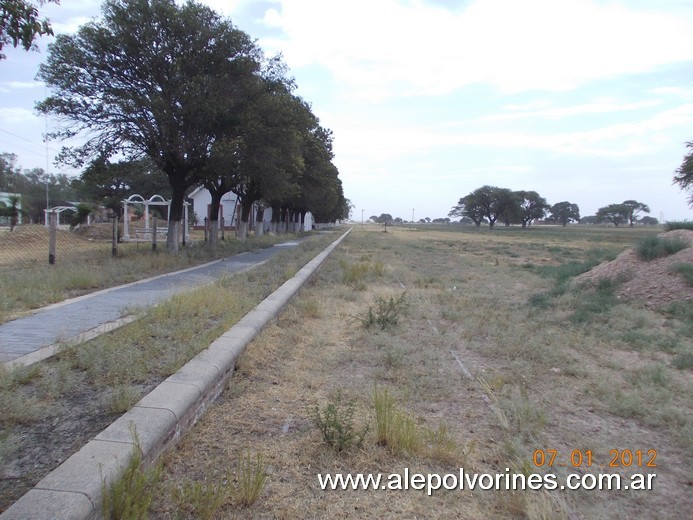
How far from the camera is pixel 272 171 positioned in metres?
20.7

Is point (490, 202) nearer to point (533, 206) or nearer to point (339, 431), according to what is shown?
point (533, 206)

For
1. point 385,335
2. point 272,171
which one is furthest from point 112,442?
point 272,171

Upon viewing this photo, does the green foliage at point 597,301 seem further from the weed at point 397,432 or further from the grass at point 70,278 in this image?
the grass at point 70,278

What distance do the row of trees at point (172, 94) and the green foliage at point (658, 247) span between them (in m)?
13.1

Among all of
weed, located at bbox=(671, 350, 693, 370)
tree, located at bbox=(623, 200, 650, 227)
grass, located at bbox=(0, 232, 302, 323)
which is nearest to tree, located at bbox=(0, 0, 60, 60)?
grass, located at bbox=(0, 232, 302, 323)

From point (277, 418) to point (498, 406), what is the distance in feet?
6.67

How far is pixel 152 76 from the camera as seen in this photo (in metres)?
17.4

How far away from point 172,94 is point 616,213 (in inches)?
4312

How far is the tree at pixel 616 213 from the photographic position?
10338 centimetres

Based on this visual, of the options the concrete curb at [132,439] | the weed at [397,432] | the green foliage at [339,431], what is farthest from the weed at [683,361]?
the concrete curb at [132,439]

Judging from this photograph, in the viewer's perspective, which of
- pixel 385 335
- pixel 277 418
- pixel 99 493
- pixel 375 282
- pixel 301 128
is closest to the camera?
pixel 99 493

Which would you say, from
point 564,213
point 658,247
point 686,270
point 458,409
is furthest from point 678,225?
point 564,213

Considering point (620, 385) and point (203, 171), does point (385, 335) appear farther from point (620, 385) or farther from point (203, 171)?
point (203, 171)

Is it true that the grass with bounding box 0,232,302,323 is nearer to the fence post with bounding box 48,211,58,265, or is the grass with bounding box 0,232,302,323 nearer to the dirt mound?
the fence post with bounding box 48,211,58,265
